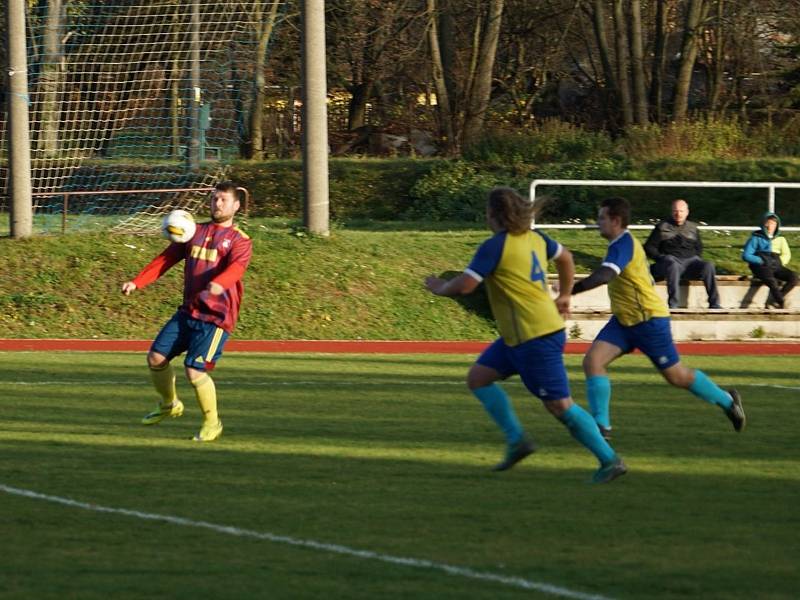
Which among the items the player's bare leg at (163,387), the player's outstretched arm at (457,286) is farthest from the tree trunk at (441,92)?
the player's outstretched arm at (457,286)

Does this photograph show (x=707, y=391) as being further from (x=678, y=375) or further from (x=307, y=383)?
(x=307, y=383)

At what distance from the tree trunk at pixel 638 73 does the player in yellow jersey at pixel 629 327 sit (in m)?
25.9

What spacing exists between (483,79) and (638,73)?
13.0 ft

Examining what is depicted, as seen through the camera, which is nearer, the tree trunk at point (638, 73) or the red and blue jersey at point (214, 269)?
the red and blue jersey at point (214, 269)

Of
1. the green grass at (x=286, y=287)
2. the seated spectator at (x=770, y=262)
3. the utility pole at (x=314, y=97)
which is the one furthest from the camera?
the utility pole at (x=314, y=97)

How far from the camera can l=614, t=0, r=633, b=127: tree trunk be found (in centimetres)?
3612

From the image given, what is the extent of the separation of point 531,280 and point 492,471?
1.40 meters

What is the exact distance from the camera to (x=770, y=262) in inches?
797

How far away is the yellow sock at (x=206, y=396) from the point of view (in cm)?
1027

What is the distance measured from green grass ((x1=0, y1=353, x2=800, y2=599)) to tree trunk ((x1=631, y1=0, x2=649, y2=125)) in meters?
23.1

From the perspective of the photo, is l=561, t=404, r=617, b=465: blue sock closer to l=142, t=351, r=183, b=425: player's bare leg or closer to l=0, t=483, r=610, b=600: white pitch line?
l=0, t=483, r=610, b=600: white pitch line

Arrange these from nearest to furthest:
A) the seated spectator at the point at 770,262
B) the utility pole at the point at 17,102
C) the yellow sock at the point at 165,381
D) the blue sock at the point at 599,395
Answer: the blue sock at the point at 599,395 < the yellow sock at the point at 165,381 < the seated spectator at the point at 770,262 < the utility pole at the point at 17,102

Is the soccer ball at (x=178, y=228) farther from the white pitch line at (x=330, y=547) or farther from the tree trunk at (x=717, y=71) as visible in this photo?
the tree trunk at (x=717, y=71)

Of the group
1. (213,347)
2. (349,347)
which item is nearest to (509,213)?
(213,347)
